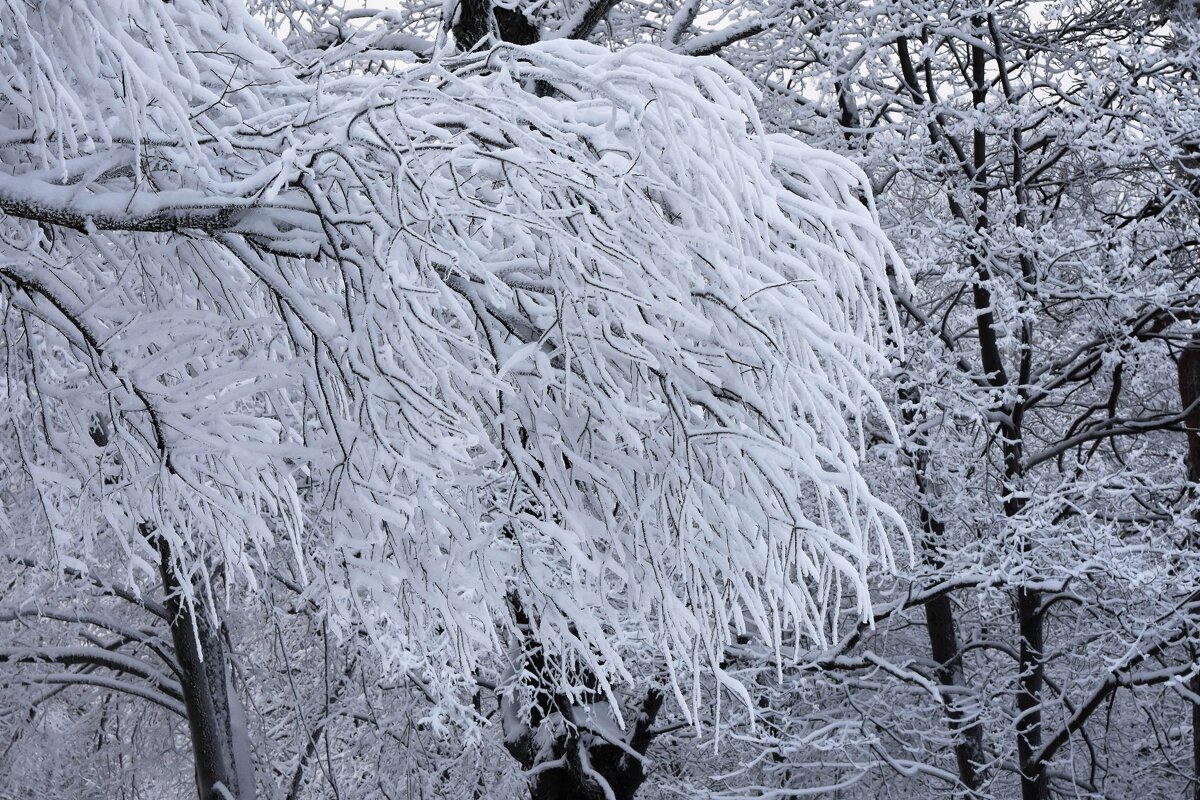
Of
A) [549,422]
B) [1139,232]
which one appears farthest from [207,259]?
[1139,232]

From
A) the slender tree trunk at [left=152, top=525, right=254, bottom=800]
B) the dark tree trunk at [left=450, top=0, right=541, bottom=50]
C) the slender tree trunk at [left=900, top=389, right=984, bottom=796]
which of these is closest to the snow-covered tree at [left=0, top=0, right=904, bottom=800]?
the dark tree trunk at [left=450, top=0, right=541, bottom=50]

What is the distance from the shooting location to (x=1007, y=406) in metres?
9.27

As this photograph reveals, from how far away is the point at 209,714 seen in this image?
8.59 metres

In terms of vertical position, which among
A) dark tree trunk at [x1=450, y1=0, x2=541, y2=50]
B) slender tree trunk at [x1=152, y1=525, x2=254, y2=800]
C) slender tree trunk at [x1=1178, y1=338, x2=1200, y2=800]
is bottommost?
slender tree trunk at [x1=152, y1=525, x2=254, y2=800]

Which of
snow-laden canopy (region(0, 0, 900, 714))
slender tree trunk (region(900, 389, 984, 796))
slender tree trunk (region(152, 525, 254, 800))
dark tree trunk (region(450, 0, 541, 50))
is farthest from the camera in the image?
slender tree trunk (region(900, 389, 984, 796))

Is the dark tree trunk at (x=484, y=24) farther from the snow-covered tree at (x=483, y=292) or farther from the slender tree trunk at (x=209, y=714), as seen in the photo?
the slender tree trunk at (x=209, y=714)

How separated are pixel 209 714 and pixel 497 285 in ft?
22.3

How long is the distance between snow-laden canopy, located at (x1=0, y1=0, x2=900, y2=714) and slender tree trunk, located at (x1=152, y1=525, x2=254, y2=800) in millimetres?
5444

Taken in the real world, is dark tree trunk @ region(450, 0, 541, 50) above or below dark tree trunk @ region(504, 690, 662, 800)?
above

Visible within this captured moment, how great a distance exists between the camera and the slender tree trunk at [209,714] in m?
8.45

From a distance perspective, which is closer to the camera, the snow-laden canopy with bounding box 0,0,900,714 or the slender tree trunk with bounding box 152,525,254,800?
the snow-laden canopy with bounding box 0,0,900,714

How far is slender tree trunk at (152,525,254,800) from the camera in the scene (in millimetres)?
8445

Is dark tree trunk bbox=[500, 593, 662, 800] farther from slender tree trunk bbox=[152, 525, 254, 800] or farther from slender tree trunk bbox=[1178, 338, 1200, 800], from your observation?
slender tree trunk bbox=[1178, 338, 1200, 800]

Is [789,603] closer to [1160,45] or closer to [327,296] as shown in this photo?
[327,296]
